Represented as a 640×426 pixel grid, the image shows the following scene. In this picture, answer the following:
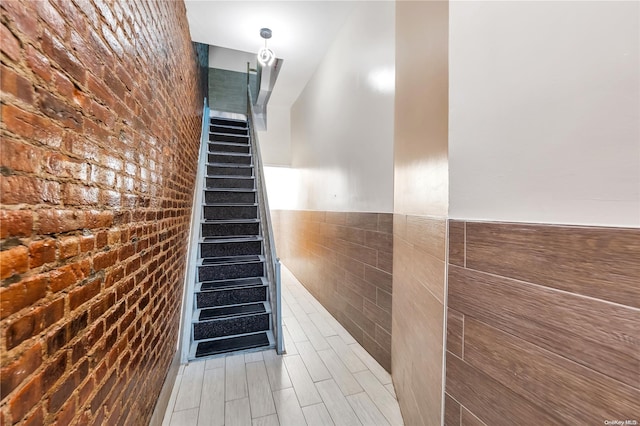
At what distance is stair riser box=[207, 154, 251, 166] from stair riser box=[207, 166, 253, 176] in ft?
0.63

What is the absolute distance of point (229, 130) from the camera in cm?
480

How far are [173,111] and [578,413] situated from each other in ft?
8.57

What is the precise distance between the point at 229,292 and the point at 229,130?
3235mm

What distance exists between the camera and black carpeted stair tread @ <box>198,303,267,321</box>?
2.50 metres

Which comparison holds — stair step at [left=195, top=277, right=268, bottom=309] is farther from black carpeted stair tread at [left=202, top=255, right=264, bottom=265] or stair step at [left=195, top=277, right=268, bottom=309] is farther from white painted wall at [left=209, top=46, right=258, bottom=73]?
white painted wall at [left=209, top=46, right=258, bottom=73]

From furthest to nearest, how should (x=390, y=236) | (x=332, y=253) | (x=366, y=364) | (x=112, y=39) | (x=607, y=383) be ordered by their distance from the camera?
(x=332, y=253), (x=366, y=364), (x=390, y=236), (x=112, y=39), (x=607, y=383)

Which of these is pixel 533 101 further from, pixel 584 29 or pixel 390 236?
pixel 390 236

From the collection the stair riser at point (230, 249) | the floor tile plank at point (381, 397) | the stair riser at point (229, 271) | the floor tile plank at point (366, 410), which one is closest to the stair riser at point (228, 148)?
the stair riser at point (230, 249)

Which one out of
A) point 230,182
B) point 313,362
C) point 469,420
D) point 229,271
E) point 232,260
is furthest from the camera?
point 230,182

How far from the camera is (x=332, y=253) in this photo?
317 centimetres

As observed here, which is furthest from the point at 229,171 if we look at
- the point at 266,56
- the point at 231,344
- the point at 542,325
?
the point at 542,325

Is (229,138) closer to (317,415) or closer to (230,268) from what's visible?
(230,268)

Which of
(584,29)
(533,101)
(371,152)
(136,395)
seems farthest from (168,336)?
(584,29)

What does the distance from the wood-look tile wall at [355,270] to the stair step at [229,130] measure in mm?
2065
